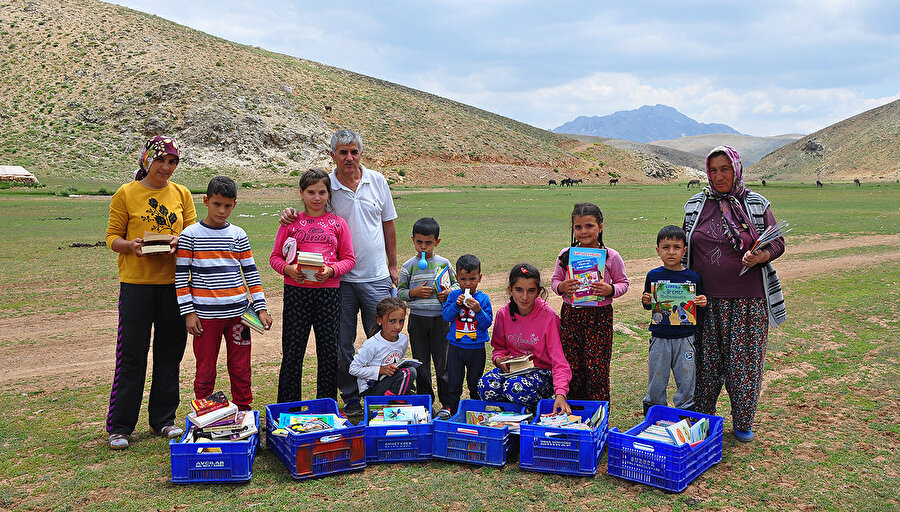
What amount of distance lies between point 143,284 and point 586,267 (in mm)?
3375

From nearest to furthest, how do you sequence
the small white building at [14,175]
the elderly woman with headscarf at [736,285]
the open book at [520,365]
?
the elderly woman with headscarf at [736,285], the open book at [520,365], the small white building at [14,175]

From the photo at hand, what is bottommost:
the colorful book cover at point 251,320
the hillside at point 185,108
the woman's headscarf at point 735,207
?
the colorful book cover at point 251,320

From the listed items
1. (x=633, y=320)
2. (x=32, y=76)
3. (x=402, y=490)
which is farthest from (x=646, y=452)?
(x=32, y=76)

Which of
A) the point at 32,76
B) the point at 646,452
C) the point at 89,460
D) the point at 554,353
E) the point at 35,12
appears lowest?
the point at 89,460

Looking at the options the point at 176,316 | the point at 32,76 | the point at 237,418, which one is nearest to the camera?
the point at 237,418

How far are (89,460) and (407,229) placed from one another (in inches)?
662

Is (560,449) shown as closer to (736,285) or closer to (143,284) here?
(736,285)

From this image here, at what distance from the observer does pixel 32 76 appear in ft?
199

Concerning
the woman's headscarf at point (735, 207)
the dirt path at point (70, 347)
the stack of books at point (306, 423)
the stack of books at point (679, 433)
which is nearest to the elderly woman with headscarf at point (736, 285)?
the woman's headscarf at point (735, 207)

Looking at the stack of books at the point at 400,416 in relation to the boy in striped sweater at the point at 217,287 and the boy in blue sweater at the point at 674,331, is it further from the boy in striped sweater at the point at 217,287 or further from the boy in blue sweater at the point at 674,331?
the boy in blue sweater at the point at 674,331

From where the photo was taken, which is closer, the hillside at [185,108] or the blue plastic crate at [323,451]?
the blue plastic crate at [323,451]

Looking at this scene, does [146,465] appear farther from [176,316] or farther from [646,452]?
[646,452]

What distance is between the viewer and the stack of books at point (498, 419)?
15.0 ft

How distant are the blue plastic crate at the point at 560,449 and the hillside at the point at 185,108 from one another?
168 ft
